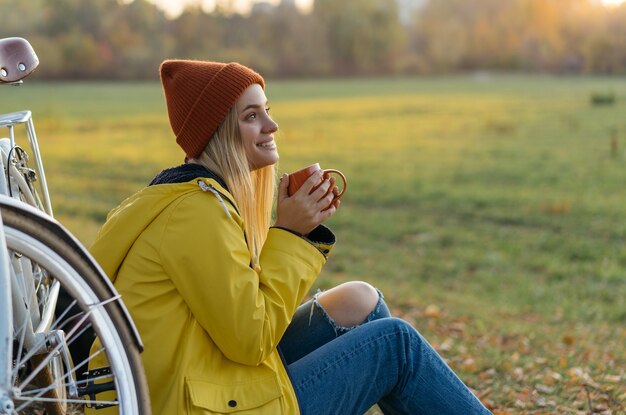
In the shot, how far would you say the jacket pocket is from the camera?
87.6 inches

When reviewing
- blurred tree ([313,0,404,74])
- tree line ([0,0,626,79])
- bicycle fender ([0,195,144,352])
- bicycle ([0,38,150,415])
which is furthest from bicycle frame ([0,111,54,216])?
blurred tree ([313,0,404,74])

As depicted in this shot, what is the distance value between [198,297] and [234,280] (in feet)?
0.35

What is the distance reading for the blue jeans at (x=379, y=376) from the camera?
2527mm

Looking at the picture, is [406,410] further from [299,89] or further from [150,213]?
[299,89]

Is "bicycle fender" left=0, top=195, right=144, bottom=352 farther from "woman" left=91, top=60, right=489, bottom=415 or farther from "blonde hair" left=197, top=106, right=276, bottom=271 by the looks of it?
"blonde hair" left=197, top=106, right=276, bottom=271

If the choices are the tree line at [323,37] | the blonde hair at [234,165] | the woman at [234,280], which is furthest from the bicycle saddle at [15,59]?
the tree line at [323,37]

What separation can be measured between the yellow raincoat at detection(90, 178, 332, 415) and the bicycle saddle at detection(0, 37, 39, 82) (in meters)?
0.45

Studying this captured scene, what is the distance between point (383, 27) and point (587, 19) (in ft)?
52.9

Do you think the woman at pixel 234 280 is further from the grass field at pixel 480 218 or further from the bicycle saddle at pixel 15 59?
the grass field at pixel 480 218

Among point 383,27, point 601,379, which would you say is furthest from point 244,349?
point 383,27

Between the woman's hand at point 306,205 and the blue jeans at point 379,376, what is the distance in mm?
368

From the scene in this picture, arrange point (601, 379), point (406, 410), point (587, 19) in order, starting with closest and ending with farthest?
1. point (406, 410)
2. point (601, 379)
3. point (587, 19)

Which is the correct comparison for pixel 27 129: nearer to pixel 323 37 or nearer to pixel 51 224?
pixel 51 224

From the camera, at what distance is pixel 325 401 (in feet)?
8.23
